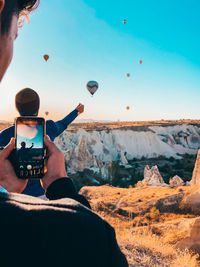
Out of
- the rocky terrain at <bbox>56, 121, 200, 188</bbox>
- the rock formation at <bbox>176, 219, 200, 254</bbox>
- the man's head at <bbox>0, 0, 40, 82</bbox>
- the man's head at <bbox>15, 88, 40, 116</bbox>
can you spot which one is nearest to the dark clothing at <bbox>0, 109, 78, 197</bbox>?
the man's head at <bbox>15, 88, 40, 116</bbox>

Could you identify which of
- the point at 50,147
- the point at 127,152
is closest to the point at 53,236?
the point at 50,147

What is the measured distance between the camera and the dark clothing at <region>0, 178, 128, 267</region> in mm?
525

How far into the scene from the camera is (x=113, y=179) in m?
27.4

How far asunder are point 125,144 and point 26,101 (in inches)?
1484

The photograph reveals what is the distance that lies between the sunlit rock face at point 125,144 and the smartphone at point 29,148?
27.2 metres

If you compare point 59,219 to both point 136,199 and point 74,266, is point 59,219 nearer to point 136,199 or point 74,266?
point 74,266

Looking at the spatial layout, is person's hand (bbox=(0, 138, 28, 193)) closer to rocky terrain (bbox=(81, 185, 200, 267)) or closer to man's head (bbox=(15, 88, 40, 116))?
man's head (bbox=(15, 88, 40, 116))

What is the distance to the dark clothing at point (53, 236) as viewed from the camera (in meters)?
0.53

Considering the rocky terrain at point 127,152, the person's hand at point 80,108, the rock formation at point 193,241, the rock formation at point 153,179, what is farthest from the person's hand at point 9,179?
the rocky terrain at point 127,152

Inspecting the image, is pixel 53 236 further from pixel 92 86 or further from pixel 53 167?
pixel 92 86

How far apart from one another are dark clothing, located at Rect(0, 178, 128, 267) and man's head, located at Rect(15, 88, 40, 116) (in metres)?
1.52

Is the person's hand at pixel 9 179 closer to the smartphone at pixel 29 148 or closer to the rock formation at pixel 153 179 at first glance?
the smartphone at pixel 29 148

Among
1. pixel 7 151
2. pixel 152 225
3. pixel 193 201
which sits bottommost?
pixel 152 225

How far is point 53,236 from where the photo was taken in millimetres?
547
